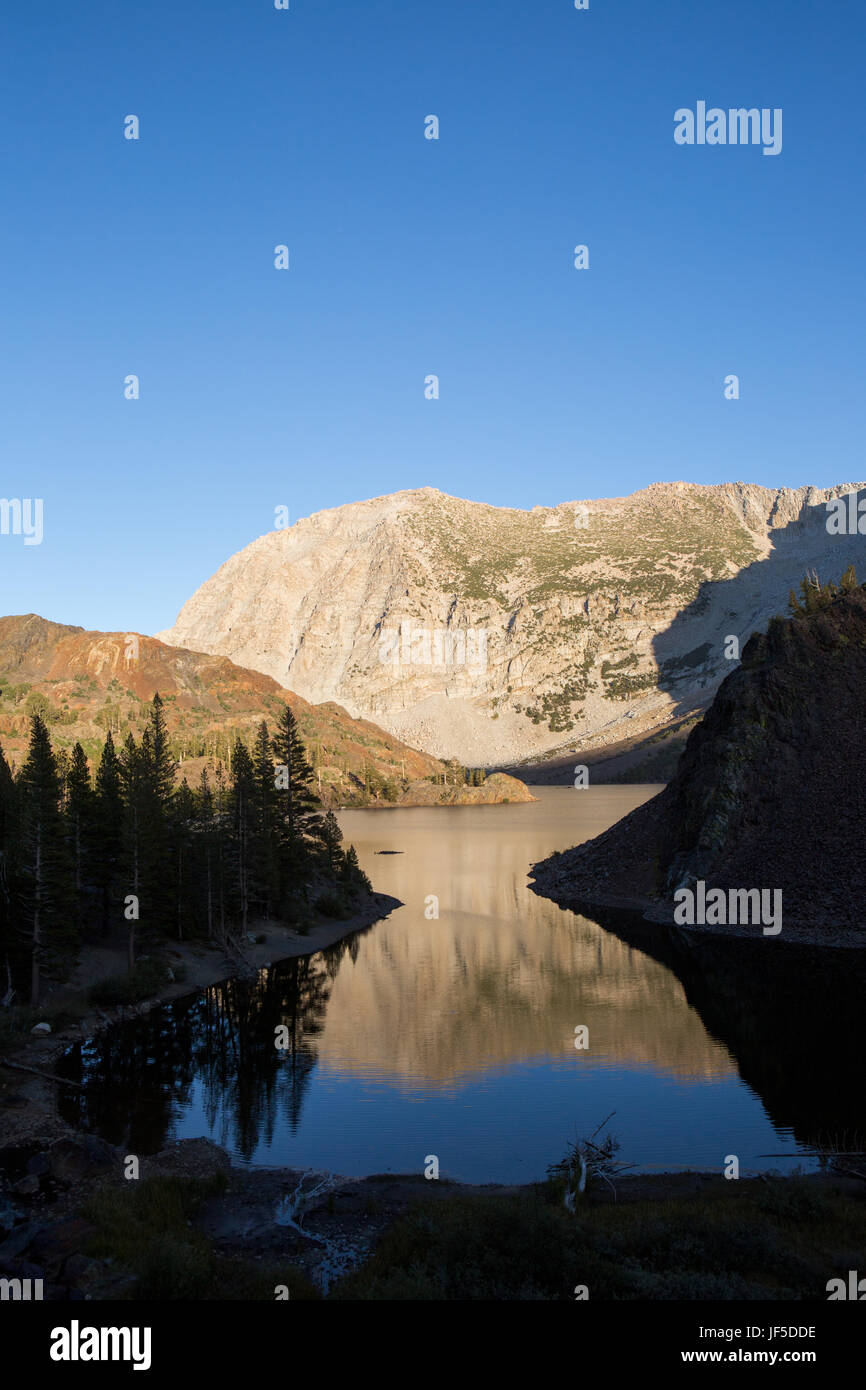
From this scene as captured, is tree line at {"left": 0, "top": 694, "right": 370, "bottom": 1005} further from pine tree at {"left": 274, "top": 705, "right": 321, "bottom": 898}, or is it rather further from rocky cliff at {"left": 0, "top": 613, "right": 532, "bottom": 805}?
rocky cliff at {"left": 0, "top": 613, "right": 532, "bottom": 805}

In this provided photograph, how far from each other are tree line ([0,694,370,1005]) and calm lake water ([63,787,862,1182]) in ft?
19.2

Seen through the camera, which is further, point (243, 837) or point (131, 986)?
point (243, 837)

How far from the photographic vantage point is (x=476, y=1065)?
3269 cm

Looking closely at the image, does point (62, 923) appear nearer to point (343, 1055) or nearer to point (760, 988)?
point (343, 1055)

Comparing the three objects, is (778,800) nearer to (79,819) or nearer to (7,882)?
(79,819)

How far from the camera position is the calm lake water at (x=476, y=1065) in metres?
25.6

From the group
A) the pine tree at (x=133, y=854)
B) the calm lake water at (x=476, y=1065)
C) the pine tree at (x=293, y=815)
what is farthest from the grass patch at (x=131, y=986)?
the pine tree at (x=293, y=815)

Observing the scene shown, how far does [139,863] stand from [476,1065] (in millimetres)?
21971

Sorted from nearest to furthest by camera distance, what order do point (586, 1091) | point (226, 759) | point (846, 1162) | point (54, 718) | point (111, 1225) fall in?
1. point (111, 1225)
2. point (846, 1162)
3. point (586, 1091)
4. point (226, 759)
5. point (54, 718)

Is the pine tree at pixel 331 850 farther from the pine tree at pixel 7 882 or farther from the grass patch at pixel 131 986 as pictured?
the pine tree at pixel 7 882

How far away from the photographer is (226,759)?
476ft

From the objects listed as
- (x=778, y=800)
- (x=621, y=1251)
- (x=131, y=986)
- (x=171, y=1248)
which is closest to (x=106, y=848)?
(x=131, y=986)
